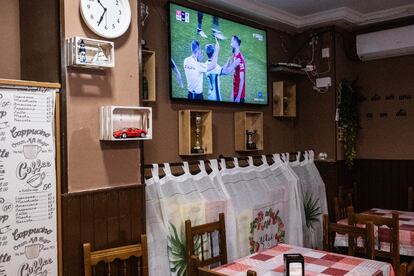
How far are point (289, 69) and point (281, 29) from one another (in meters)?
0.58

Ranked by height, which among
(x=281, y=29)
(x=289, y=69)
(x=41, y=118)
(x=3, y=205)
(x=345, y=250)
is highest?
(x=281, y=29)

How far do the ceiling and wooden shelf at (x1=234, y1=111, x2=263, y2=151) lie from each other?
105 centimetres

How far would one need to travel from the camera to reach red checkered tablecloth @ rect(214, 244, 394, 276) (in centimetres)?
231

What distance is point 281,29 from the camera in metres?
4.78

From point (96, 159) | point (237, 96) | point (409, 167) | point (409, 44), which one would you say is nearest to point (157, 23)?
point (237, 96)

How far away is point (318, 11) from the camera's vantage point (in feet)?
14.5

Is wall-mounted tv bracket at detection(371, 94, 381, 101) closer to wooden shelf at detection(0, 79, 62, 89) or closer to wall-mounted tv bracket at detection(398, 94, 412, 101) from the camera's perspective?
wall-mounted tv bracket at detection(398, 94, 412, 101)

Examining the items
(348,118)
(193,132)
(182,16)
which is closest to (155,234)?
(193,132)

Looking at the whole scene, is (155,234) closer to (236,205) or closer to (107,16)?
(236,205)

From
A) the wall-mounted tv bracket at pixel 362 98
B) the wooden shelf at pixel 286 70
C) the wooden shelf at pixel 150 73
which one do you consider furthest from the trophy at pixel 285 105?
the wooden shelf at pixel 150 73

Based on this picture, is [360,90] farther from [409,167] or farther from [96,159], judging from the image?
[96,159]

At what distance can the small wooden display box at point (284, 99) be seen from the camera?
15.1 ft

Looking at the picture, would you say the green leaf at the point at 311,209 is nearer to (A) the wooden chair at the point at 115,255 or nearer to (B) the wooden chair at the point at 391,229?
(B) the wooden chair at the point at 391,229

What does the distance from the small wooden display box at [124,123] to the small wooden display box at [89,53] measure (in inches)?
10.5
